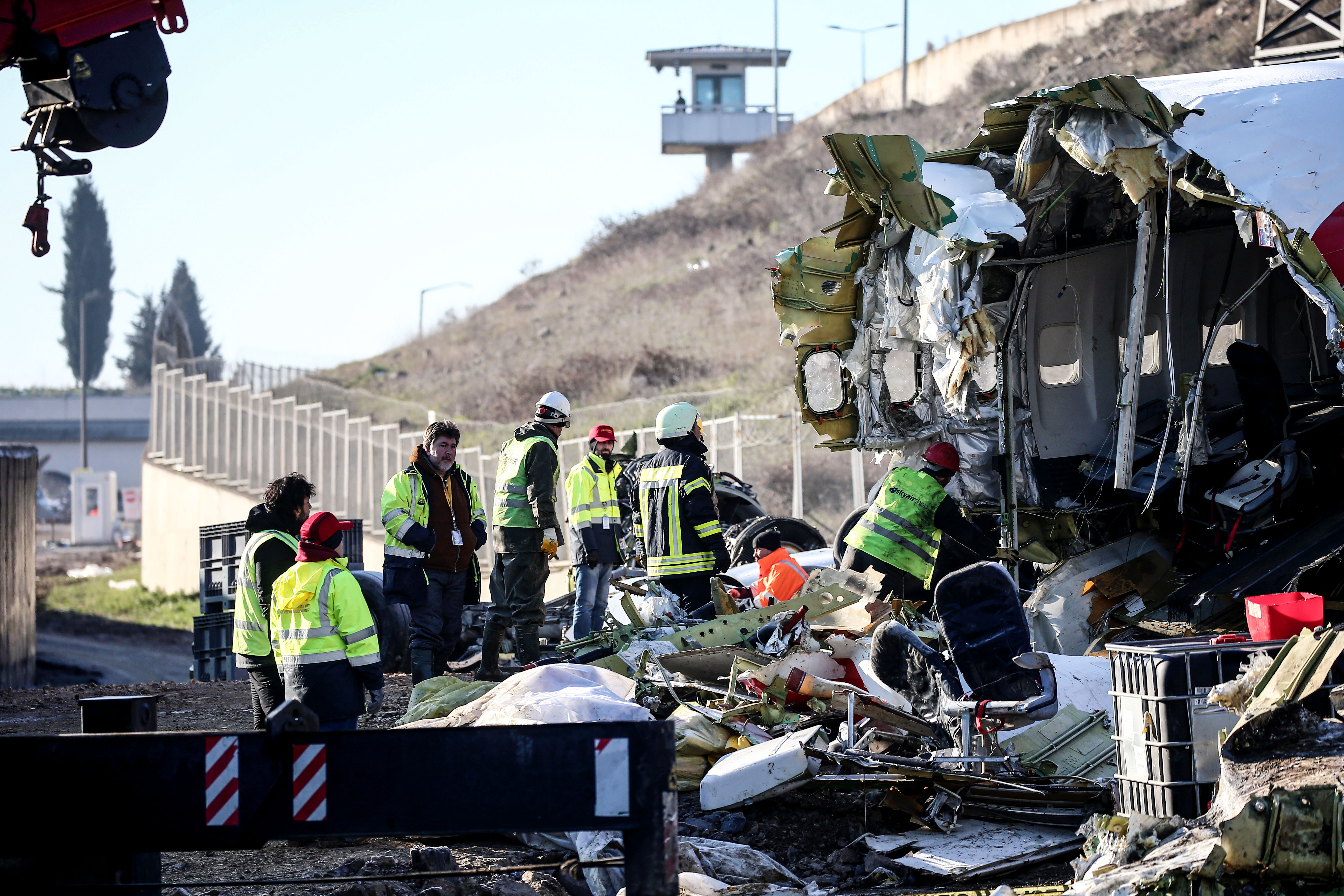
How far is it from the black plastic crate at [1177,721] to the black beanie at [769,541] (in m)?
5.64

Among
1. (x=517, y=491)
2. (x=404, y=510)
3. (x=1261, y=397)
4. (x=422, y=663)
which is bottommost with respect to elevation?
(x=422, y=663)

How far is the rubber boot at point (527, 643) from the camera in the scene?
31.6ft

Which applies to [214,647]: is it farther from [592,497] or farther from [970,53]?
[970,53]

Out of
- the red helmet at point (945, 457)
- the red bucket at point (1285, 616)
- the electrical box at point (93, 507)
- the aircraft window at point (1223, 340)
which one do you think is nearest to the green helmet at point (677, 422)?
the red helmet at point (945, 457)

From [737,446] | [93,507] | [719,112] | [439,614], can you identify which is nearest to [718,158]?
[719,112]

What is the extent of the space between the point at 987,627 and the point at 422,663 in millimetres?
4553

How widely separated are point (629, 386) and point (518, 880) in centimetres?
3316

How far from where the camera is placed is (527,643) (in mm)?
9633

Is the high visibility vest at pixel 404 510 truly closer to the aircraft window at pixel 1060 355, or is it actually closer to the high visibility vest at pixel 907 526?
the high visibility vest at pixel 907 526

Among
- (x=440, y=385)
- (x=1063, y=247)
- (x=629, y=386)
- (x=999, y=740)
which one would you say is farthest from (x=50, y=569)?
(x=999, y=740)

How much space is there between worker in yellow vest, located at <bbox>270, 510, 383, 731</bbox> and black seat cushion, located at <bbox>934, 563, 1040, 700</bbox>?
8.30 ft

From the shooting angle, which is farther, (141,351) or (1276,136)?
(141,351)

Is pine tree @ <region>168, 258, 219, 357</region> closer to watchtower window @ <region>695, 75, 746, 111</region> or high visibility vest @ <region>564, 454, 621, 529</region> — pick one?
watchtower window @ <region>695, 75, 746, 111</region>

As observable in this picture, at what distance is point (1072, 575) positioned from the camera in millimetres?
8812
